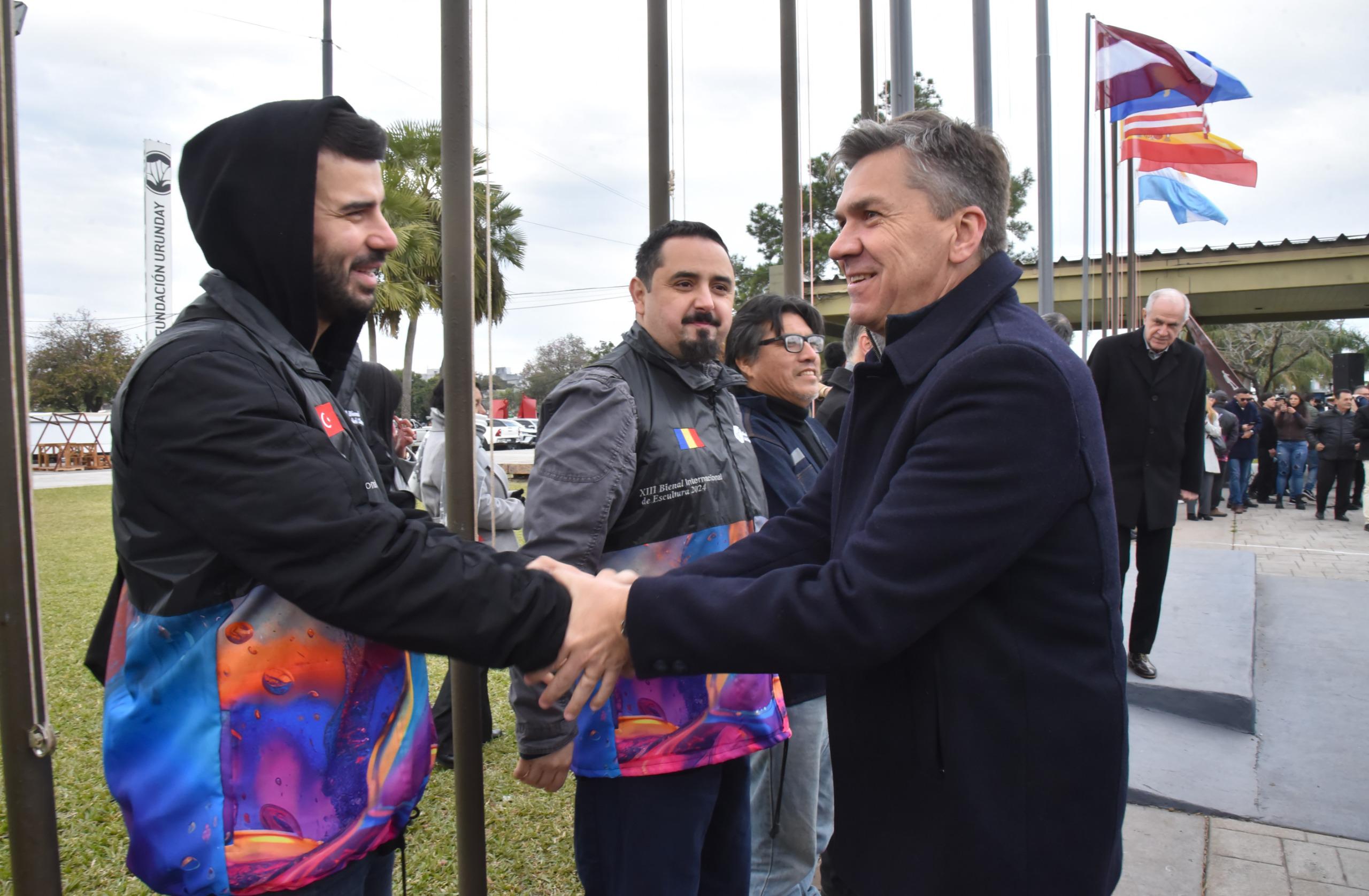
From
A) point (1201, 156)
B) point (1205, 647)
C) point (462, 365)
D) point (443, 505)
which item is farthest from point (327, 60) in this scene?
point (1201, 156)

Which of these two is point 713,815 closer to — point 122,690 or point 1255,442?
point 122,690

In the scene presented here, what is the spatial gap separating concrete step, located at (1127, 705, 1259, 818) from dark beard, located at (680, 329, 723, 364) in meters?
2.79

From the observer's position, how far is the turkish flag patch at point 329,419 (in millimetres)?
1470

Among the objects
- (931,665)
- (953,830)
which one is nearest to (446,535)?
(931,665)

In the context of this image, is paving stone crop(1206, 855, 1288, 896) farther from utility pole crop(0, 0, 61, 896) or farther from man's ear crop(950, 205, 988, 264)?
utility pole crop(0, 0, 61, 896)

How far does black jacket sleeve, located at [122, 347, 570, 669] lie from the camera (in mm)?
1294

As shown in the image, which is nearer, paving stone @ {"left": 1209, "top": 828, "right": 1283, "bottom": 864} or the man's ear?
the man's ear

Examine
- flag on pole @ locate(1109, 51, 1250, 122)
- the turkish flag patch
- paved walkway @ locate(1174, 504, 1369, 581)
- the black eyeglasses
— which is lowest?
paved walkway @ locate(1174, 504, 1369, 581)

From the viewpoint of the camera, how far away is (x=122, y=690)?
4.54 ft

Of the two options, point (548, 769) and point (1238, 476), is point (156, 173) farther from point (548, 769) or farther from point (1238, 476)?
point (1238, 476)

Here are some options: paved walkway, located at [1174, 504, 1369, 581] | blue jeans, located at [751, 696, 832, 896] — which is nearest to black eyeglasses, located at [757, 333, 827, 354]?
blue jeans, located at [751, 696, 832, 896]

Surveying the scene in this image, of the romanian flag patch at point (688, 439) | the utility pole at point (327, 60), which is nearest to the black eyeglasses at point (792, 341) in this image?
the romanian flag patch at point (688, 439)

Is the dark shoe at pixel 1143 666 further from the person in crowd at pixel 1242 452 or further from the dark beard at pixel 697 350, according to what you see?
the person in crowd at pixel 1242 452

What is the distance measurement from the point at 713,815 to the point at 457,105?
1857mm
